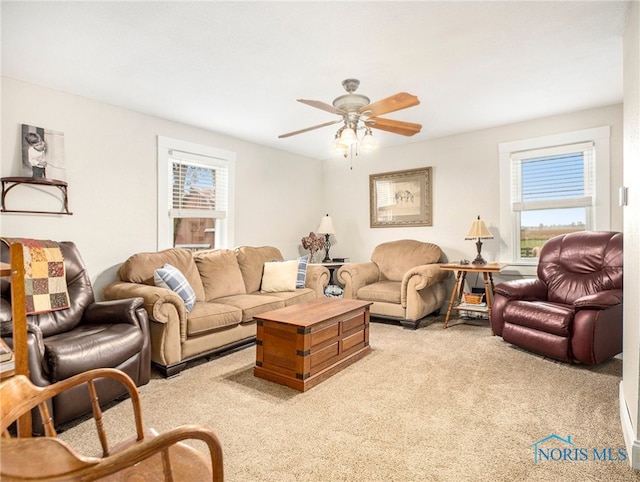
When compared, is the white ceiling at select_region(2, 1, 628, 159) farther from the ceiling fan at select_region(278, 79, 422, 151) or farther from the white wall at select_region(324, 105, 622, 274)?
the white wall at select_region(324, 105, 622, 274)

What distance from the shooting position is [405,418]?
218cm

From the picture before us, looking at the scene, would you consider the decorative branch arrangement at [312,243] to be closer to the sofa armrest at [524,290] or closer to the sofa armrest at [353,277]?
the sofa armrest at [353,277]

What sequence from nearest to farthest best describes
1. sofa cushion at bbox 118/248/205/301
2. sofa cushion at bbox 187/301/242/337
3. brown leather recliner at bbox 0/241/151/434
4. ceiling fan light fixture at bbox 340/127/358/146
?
brown leather recliner at bbox 0/241/151/434 < ceiling fan light fixture at bbox 340/127/358/146 < sofa cushion at bbox 187/301/242/337 < sofa cushion at bbox 118/248/205/301

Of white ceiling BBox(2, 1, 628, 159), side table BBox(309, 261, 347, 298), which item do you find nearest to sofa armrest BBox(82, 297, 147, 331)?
white ceiling BBox(2, 1, 628, 159)

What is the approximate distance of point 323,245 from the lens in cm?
581

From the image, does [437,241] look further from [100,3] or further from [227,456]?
[100,3]

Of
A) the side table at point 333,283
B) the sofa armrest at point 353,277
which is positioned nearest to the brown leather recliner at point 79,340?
the sofa armrest at point 353,277

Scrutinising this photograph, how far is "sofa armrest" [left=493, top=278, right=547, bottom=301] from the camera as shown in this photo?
3510 mm

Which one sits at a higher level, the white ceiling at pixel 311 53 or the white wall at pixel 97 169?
the white ceiling at pixel 311 53

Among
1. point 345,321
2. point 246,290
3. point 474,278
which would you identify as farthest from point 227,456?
point 474,278

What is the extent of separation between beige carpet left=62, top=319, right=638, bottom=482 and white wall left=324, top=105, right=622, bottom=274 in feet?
6.62

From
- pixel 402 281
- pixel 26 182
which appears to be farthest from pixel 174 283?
pixel 402 281

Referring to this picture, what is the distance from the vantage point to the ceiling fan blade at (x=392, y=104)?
2.45 meters

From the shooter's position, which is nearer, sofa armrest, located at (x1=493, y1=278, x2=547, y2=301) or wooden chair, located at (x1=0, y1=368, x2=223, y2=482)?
wooden chair, located at (x1=0, y1=368, x2=223, y2=482)
